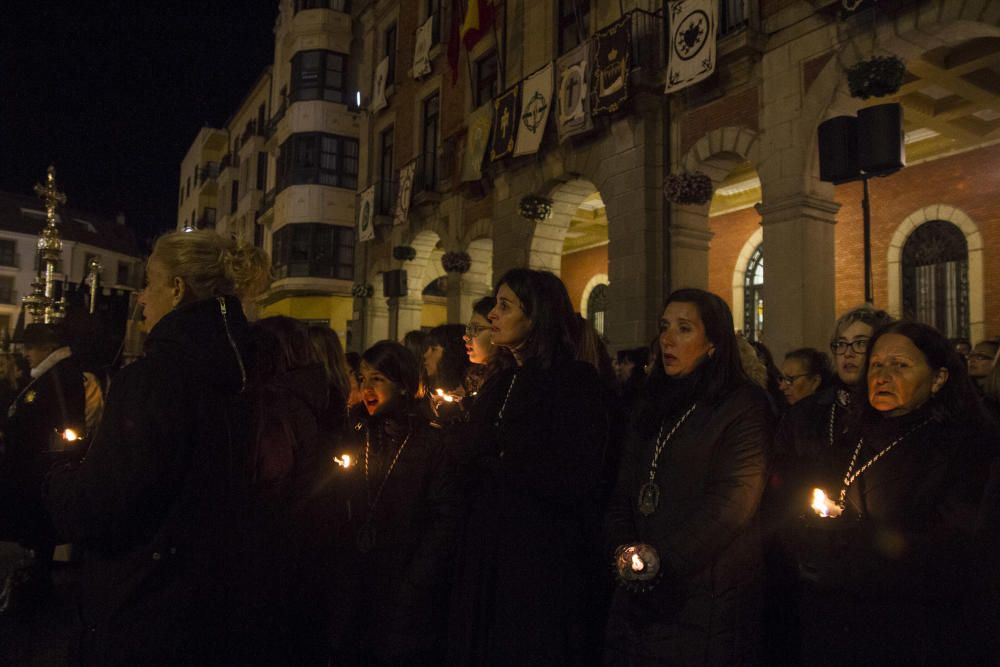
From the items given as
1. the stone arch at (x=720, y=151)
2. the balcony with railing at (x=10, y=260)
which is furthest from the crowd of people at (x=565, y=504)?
the balcony with railing at (x=10, y=260)

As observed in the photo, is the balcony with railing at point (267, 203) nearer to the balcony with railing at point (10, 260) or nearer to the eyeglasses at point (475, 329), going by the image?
the eyeglasses at point (475, 329)

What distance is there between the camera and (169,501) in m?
1.97

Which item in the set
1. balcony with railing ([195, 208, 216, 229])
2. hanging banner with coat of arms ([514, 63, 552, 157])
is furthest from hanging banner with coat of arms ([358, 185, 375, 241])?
balcony with railing ([195, 208, 216, 229])

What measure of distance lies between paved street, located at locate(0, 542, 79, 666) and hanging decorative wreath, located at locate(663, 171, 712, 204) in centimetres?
828

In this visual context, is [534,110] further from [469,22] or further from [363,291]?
[363,291]

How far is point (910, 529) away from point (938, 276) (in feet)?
37.7

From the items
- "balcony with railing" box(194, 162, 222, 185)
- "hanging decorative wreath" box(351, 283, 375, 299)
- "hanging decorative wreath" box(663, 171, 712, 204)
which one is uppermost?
"balcony with railing" box(194, 162, 222, 185)

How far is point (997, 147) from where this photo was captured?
11.3 m

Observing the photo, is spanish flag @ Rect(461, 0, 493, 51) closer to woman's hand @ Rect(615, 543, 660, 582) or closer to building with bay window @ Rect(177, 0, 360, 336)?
building with bay window @ Rect(177, 0, 360, 336)

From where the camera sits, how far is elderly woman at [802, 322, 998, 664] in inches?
90.3

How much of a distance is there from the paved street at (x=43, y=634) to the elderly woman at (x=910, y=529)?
384 cm

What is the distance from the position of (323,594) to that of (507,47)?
13.2m

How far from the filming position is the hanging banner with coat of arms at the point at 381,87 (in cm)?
1942

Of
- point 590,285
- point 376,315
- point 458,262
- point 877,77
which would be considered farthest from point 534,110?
point 376,315
